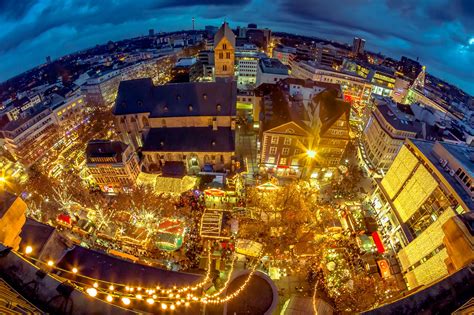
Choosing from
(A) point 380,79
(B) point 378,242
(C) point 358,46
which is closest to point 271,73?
(A) point 380,79

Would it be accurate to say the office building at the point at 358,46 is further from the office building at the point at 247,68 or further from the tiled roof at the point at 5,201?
the tiled roof at the point at 5,201

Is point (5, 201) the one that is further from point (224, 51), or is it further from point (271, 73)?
point (271, 73)

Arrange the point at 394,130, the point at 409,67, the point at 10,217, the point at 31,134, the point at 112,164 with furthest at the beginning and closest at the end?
the point at 409,67
the point at 31,134
the point at 394,130
the point at 112,164
the point at 10,217

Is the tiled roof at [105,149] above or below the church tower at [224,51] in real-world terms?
below

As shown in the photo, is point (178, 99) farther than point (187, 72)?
No

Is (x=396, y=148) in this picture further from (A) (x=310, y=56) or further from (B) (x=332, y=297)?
(A) (x=310, y=56)

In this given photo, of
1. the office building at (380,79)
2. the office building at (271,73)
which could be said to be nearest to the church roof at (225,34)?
the office building at (271,73)
